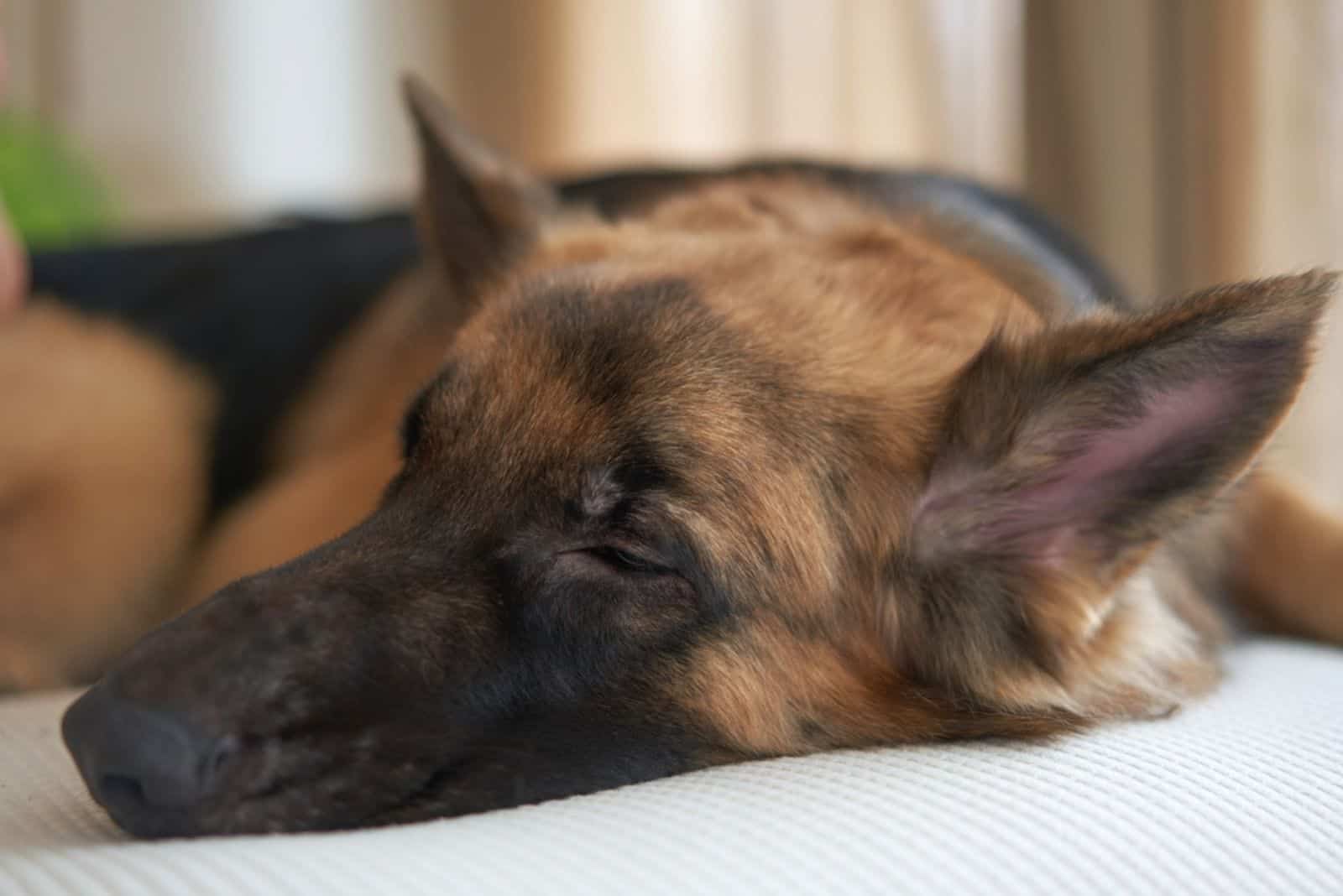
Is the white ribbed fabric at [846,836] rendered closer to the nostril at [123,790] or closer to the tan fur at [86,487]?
the nostril at [123,790]

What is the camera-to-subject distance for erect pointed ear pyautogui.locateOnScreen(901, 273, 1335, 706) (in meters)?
1.14

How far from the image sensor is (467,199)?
6.07 feet

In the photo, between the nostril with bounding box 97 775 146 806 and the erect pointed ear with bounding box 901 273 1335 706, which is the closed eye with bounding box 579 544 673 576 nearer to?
the erect pointed ear with bounding box 901 273 1335 706

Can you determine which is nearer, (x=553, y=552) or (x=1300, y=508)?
(x=553, y=552)

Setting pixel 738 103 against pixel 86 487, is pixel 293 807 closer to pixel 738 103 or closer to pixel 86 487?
pixel 86 487

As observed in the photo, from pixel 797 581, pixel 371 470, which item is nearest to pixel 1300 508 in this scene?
pixel 797 581

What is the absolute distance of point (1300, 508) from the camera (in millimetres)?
1903

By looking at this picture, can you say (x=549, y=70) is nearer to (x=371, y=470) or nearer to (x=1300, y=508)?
(x=371, y=470)

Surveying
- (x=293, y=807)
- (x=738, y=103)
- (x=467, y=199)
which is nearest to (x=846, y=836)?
(x=293, y=807)

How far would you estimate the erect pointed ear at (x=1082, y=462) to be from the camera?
1.14m

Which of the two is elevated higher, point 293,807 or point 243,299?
point 243,299

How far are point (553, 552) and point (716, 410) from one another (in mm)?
209

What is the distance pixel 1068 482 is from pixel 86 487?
160 centimetres

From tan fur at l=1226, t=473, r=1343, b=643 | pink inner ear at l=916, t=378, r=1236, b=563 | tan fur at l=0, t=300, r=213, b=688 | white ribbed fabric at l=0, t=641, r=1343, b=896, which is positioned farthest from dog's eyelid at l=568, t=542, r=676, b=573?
tan fur at l=0, t=300, r=213, b=688
